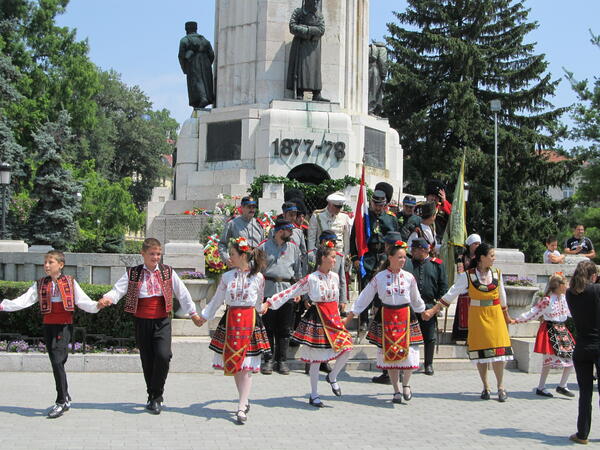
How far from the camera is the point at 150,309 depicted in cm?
763

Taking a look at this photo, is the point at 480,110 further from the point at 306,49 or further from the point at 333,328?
the point at 333,328

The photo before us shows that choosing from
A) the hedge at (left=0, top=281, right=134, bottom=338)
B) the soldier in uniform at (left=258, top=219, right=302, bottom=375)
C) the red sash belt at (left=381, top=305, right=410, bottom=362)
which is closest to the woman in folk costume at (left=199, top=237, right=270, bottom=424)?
the red sash belt at (left=381, top=305, right=410, bottom=362)

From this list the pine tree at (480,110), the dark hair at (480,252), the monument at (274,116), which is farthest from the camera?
the pine tree at (480,110)

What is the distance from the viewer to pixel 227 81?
18938 millimetres

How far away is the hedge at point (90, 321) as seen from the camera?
10.2 metres

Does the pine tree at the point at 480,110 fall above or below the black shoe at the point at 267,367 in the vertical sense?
above

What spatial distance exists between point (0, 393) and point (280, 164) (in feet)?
33.9

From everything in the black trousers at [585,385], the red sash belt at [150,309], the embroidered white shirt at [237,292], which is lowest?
the black trousers at [585,385]

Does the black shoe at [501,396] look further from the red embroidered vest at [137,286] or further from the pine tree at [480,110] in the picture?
the pine tree at [480,110]

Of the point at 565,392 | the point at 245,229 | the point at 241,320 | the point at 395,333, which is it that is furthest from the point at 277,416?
the point at 565,392

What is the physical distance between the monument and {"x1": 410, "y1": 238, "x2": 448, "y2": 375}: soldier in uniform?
822 cm

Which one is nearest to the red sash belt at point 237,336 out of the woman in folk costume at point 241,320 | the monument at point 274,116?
the woman in folk costume at point 241,320

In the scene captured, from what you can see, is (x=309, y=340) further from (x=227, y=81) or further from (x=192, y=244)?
(x=227, y=81)

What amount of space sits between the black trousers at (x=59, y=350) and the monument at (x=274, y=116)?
10048mm
